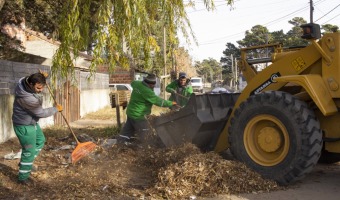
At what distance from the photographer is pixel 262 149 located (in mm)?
5449

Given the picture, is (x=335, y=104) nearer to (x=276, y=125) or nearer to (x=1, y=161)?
(x=276, y=125)

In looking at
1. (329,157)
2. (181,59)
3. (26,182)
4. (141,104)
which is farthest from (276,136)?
(181,59)

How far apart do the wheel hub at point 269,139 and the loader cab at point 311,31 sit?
130cm

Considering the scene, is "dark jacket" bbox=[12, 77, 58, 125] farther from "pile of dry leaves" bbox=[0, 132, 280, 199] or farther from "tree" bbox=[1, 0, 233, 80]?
"pile of dry leaves" bbox=[0, 132, 280, 199]

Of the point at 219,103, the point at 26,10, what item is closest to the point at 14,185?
the point at 219,103

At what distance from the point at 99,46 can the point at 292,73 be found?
267 cm

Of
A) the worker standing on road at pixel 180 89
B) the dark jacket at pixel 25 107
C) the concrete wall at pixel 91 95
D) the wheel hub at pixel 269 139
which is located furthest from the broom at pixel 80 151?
the concrete wall at pixel 91 95

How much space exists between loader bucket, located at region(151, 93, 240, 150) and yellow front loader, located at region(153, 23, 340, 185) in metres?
A: 0.03

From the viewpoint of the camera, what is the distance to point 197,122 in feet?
20.4

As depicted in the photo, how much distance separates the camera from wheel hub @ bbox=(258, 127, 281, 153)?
528 cm

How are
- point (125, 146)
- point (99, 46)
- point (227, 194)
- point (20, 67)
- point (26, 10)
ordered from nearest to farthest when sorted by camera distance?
point (227, 194) < point (99, 46) < point (125, 146) < point (20, 67) < point (26, 10)

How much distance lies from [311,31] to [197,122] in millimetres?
2171

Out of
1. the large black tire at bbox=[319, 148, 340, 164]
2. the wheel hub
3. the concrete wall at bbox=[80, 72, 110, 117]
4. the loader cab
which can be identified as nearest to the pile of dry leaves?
the wheel hub

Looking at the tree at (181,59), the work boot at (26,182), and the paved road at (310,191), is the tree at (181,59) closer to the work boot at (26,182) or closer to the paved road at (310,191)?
the paved road at (310,191)
